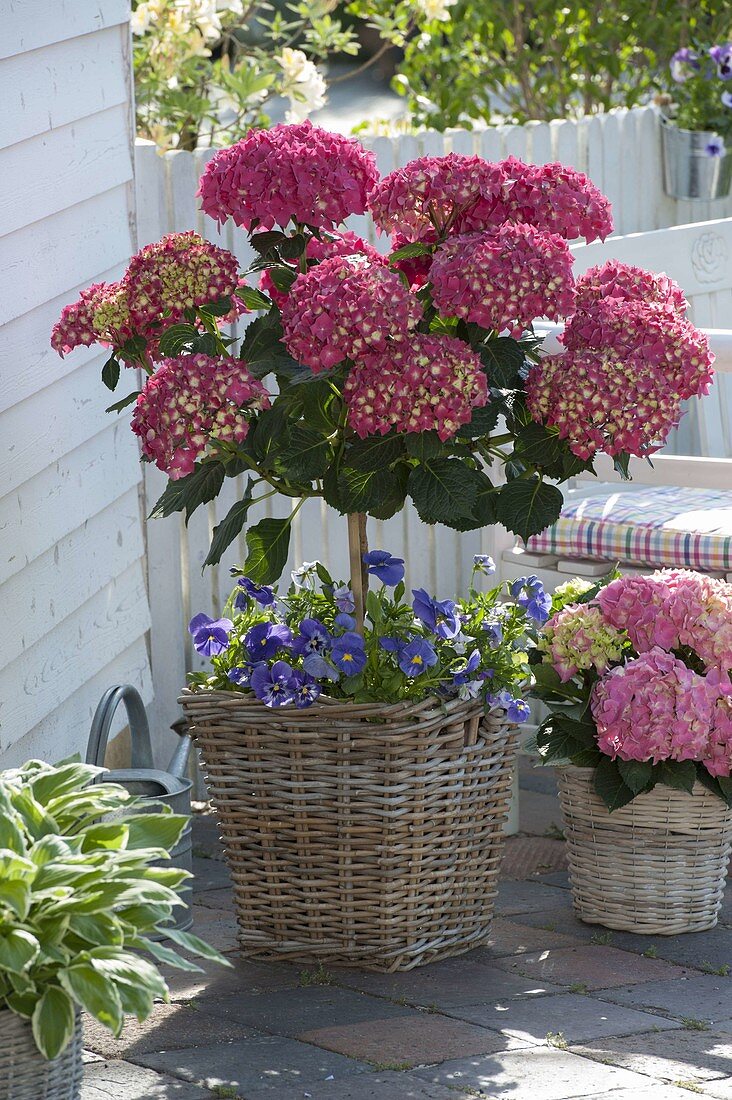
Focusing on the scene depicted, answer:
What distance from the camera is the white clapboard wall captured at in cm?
282

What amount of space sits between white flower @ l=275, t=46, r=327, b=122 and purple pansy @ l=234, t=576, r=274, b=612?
230 centimetres

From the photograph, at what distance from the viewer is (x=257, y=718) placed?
2.59 meters

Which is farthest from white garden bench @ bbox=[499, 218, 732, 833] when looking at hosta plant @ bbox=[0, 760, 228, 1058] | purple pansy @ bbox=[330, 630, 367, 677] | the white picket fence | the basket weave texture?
the basket weave texture

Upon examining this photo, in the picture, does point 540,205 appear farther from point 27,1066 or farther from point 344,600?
point 27,1066

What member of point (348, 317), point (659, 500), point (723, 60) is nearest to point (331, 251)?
point (348, 317)

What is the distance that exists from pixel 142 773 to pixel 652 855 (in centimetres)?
94

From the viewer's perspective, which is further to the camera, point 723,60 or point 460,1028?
point 723,60

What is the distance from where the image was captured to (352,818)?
2.58 m

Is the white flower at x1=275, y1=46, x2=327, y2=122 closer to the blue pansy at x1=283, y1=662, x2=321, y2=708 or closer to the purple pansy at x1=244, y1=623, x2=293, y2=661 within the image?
the purple pansy at x1=244, y1=623, x2=293, y2=661

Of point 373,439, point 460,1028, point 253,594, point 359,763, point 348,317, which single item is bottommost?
point 460,1028

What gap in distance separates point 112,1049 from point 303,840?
18.2 inches

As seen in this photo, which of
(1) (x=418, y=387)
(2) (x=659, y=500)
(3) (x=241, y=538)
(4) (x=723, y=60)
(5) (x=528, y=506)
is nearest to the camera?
(1) (x=418, y=387)

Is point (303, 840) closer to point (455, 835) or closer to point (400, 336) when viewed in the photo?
point (455, 835)

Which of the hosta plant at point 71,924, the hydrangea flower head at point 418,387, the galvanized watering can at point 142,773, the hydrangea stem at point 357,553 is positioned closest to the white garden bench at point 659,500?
the hydrangea stem at point 357,553
